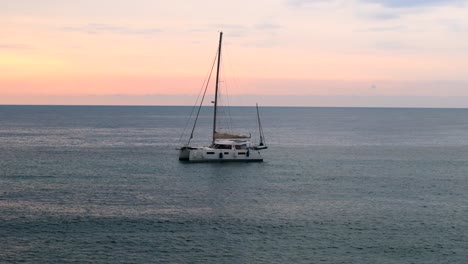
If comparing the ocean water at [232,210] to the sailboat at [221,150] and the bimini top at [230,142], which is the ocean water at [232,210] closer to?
the sailboat at [221,150]

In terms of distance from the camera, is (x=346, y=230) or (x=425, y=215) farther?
(x=425, y=215)

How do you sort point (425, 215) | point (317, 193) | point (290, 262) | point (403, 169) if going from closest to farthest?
point (290, 262) → point (425, 215) → point (317, 193) → point (403, 169)

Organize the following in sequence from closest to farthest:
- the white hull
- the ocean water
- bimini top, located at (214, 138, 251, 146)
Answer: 1. the ocean water
2. the white hull
3. bimini top, located at (214, 138, 251, 146)

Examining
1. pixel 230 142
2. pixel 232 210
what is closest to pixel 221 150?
pixel 230 142

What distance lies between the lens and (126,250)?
2298 inches

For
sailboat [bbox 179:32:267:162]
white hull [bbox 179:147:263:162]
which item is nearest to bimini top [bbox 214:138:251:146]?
sailboat [bbox 179:32:267:162]

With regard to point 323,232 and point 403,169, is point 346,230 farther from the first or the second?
point 403,169

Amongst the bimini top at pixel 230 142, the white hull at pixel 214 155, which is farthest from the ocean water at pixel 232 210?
the bimini top at pixel 230 142

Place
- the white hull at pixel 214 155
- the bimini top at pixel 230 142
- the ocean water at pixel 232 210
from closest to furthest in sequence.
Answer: the ocean water at pixel 232 210, the white hull at pixel 214 155, the bimini top at pixel 230 142

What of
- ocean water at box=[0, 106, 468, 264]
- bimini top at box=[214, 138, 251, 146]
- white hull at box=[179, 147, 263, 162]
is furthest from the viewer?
bimini top at box=[214, 138, 251, 146]

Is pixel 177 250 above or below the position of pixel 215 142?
below

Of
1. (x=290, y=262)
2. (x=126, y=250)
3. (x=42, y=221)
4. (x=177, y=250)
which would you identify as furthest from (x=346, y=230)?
(x=42, y=221)

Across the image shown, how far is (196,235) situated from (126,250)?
336 inches

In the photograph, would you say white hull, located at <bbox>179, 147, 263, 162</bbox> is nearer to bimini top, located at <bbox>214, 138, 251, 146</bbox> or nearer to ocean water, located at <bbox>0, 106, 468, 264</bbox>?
bimini top, located at <bbox>214, 138, 251, 146</bbox>
